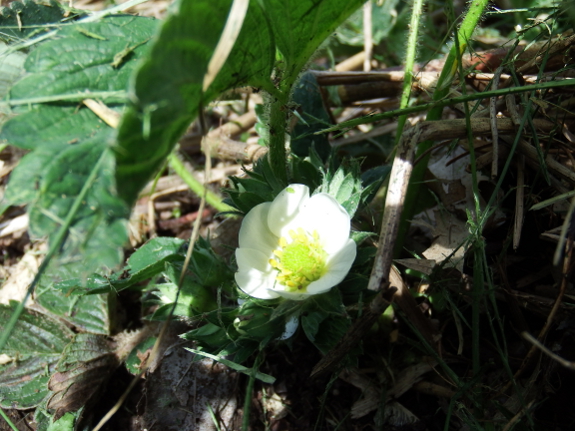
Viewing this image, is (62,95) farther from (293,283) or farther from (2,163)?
(2,163)

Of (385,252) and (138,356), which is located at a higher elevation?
(385,252)

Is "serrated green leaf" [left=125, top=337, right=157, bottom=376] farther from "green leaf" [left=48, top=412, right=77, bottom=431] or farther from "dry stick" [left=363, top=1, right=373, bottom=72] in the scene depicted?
"dry stick" [left=363, top=1, right=373, bottom=72]

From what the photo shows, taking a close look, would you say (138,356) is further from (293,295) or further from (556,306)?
(556,306)

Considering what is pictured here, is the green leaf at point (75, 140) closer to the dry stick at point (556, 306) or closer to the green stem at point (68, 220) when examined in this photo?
the green stem at point (68, 220)

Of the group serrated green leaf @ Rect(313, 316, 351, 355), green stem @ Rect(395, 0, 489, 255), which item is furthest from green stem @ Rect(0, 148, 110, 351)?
green stem @ Rect(395, 0, 489, 255)

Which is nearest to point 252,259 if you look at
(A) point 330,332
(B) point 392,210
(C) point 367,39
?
(A) point 330,332
